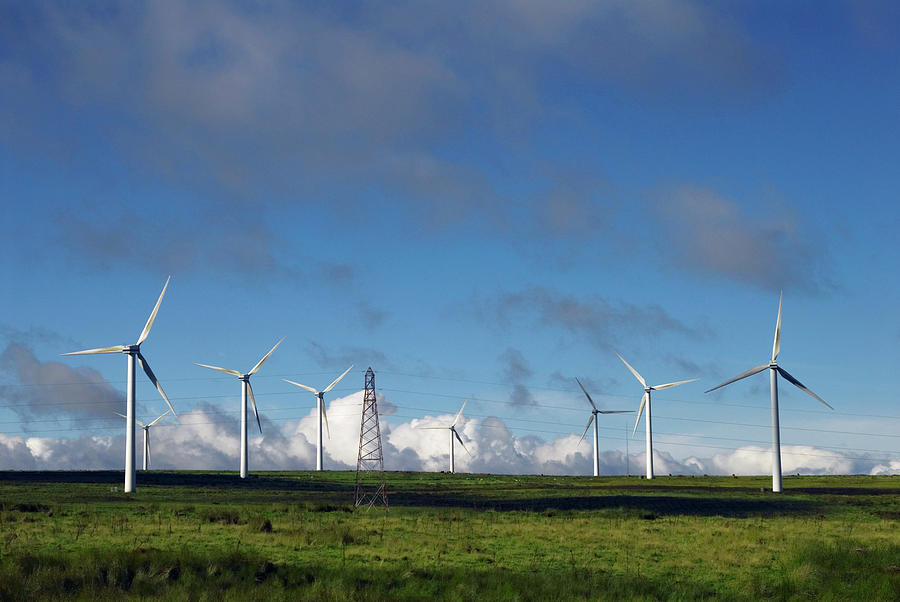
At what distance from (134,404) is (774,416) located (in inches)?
3675

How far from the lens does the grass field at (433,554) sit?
38.5 meters

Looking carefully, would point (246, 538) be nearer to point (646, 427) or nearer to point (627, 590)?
point (627, 590)

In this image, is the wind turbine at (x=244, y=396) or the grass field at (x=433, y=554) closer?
the grass field at (x=433, y=554)

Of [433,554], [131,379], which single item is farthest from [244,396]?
[433,554]

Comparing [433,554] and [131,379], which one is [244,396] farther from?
[433,554]

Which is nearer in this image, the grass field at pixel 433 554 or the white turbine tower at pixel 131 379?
the grass field at pixel 433 554

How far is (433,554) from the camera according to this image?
47.7 meters

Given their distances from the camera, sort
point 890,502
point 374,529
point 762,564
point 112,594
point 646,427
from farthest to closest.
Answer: point 646,427 < point 890,502 < point 374,529 < point 762,564 < point 112,594

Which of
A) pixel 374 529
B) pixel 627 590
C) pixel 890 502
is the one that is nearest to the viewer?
pixel 627 590

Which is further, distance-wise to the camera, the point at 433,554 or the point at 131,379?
the point at 131,379

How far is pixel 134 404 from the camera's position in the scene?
12288 centimetres

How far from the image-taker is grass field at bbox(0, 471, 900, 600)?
38469 millimetres

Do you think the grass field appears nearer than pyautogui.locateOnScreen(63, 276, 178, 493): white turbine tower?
Yes

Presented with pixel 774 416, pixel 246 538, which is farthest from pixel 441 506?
pixel 774 416
